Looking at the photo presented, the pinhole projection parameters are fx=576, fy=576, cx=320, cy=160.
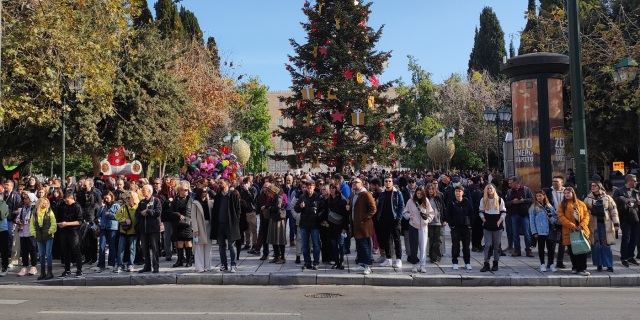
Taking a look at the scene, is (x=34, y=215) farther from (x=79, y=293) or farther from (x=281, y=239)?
(x=281, y=239)

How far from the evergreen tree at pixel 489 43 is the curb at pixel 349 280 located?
186ft

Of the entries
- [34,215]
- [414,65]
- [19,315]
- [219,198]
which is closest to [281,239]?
[219,198]

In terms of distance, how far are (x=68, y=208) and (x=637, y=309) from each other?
33.7 feet

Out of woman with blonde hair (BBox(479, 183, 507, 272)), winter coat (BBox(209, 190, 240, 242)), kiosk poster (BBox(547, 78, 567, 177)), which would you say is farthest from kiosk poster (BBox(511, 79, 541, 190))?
winter coat (BBox(209, 190, 240, 242))

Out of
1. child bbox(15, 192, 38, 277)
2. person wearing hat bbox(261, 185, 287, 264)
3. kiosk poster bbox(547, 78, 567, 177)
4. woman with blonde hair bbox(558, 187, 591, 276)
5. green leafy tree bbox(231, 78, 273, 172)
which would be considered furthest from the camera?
green leafy tree bbox(231, 78, 273, 172)

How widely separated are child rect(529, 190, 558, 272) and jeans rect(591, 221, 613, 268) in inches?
30.6

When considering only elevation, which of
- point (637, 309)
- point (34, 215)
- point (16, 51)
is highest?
point (16, 51)

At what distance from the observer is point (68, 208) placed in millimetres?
11664

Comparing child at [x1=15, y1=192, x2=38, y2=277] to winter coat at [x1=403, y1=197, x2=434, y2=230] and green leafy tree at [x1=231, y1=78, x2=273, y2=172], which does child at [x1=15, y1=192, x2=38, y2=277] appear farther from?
green leafy tree at [x1=231, y1=78, x2=273, y2=172]

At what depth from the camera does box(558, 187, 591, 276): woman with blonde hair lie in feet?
35.7

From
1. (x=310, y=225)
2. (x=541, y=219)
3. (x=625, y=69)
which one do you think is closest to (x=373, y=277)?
(x=310, y=225)

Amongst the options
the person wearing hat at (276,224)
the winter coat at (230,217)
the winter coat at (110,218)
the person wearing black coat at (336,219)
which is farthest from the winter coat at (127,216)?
the person wearing black coat at (336,219)

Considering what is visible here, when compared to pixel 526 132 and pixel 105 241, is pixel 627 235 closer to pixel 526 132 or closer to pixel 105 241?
pixel 526 132

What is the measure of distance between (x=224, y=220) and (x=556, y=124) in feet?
31.1
